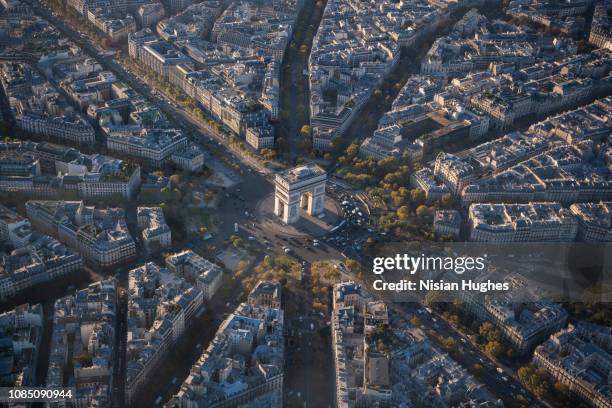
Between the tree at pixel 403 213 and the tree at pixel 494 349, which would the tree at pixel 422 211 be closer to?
the tree at pixel 403 213

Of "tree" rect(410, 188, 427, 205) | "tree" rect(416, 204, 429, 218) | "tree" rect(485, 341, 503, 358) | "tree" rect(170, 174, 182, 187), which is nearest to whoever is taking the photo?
"tree" rect(485, 341, 503, 358)

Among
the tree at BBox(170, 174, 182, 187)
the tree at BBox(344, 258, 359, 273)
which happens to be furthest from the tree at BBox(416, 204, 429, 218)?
the tree at BBox(170, 174, 182, 187)

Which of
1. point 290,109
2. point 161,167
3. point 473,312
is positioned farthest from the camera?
point 290,109

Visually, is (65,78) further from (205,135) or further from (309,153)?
(309,153)

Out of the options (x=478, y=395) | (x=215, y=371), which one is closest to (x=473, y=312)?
(x=478, y=395)

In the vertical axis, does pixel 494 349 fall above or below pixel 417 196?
below

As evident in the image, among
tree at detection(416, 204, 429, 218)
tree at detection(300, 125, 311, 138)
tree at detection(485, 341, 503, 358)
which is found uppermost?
A: tree at detection(300, 125, 311, 138)

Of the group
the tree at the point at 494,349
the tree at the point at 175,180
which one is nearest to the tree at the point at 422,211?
the tree at the point at 494,349

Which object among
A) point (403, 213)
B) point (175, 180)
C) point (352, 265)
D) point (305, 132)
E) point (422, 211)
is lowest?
point (352, 265)

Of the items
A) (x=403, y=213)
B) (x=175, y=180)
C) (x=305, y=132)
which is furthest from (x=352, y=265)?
(x=305, y=132)

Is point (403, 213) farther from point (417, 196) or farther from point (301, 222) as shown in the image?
point (301, 222)

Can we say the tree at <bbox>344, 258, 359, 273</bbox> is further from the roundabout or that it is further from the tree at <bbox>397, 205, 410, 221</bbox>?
the tree at <bbox>397, 205, 410, 221</bbox>
